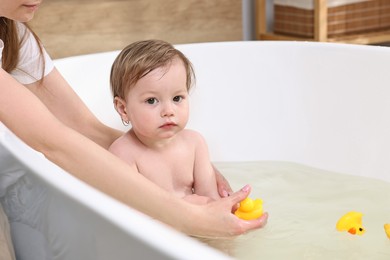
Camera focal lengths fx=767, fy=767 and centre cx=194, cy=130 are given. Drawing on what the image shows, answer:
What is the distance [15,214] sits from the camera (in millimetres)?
1081

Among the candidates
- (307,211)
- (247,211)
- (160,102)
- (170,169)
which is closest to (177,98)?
(160,102)

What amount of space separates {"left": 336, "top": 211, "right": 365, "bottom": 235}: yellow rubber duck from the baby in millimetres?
250

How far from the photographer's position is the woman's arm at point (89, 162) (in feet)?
3.44

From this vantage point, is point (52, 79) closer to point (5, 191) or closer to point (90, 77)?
point (90, 77)

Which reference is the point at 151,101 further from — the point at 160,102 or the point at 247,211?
the point at 247,211

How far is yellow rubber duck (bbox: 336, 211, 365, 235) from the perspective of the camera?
1401 millimetres

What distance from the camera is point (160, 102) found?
1434 millimetres

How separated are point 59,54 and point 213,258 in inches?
83.4

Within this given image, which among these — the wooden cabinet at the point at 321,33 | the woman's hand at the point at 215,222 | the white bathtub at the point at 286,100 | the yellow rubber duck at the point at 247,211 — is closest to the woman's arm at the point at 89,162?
the woman's hand at the point at 215,222

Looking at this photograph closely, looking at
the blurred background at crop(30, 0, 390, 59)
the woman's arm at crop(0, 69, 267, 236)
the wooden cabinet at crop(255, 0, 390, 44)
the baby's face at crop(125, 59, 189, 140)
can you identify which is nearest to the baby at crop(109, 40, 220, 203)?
the baby's face at crop(125, 59, 189, 140)

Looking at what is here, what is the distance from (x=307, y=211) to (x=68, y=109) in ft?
1.79

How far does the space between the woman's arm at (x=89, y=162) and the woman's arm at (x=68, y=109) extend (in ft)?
1.79

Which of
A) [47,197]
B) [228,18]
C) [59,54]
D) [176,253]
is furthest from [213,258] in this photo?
[228,18]

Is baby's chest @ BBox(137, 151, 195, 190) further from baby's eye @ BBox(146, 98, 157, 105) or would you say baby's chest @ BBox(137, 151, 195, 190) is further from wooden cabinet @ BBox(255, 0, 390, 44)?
wooden cabinet @ BBox(255, 0, 390, 44)
